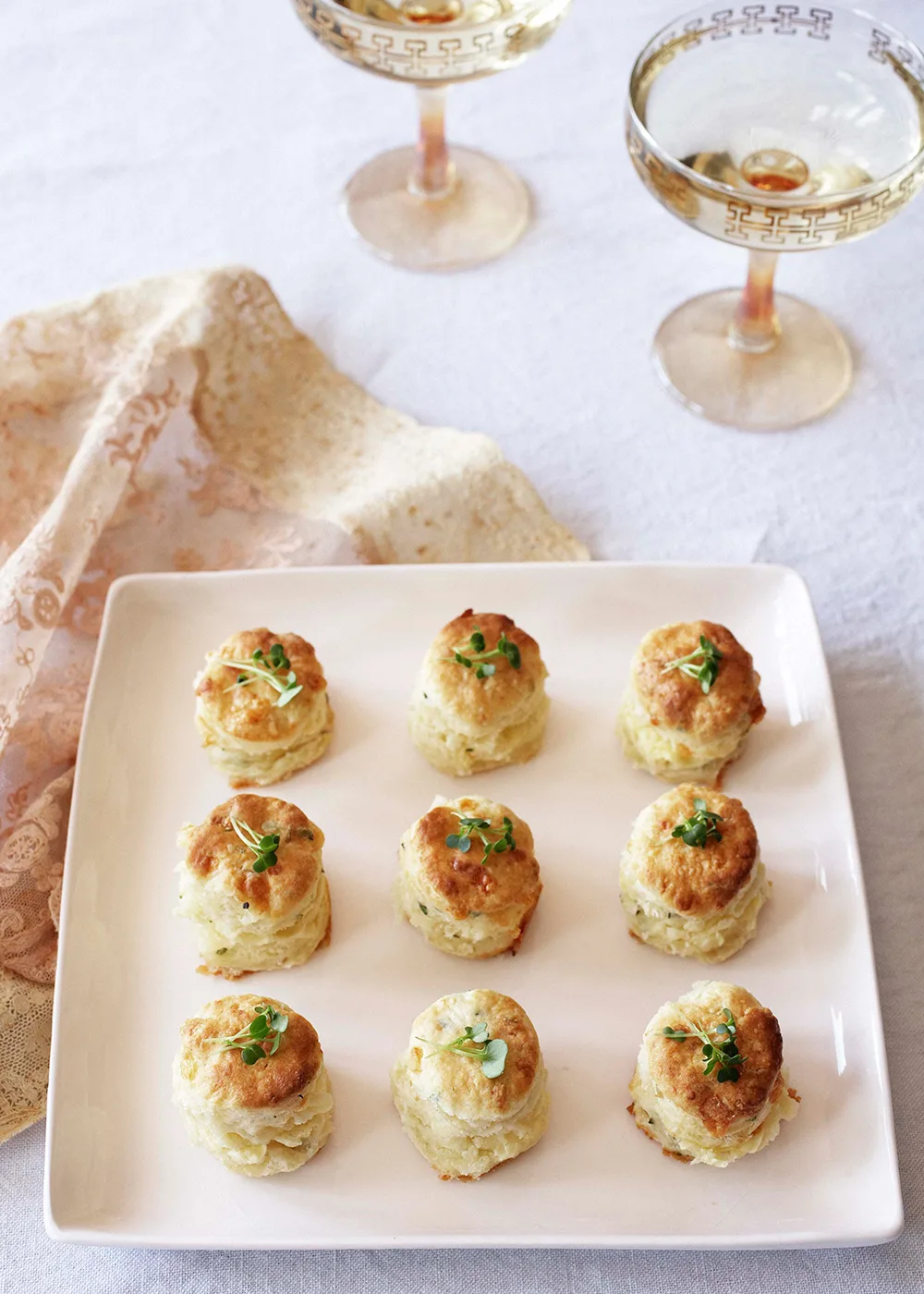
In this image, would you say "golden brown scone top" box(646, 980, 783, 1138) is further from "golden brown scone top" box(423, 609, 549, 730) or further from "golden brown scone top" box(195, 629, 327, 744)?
"golden brown scone top" box(195, 629, 327, 744)

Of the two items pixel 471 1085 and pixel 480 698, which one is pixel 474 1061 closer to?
pixel 471 1085

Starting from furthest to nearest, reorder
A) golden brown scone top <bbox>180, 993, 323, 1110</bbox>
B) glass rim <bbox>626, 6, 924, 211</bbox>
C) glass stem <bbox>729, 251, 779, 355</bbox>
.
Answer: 1. glass stem <bbox>729, 251, 779, 355</bbox>
2. glass rim <bbox>626, 6, 924, 211</bbox>
3. golden brown scone top <bbox>180, 993, 323, 1110</bbox>

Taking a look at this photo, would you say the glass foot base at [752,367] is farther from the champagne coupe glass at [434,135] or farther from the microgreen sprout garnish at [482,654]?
the microgreen sprout garnish at [482,654]

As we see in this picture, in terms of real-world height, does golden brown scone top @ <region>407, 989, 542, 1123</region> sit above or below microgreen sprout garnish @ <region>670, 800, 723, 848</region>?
below

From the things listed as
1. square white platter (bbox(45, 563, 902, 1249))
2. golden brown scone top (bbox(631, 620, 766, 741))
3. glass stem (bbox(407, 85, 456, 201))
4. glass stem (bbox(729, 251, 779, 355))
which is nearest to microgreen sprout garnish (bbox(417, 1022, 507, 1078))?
square white platter (bbox(45, 563, 902, 1249))

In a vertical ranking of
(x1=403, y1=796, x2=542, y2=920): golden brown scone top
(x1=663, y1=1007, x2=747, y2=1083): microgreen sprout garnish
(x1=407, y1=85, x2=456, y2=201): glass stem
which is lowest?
(x1=663, y1=1007, x2=747, y2=1083): microgreen sprout garnish

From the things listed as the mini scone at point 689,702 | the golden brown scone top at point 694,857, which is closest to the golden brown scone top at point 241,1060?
the golden brown scone top at point 694,857

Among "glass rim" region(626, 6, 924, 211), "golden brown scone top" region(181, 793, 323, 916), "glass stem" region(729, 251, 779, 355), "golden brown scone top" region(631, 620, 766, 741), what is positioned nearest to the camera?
"golden brown scone top" region(181, 793, 323, 916)

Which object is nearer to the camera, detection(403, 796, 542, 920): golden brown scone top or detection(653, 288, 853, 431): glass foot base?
detection(403, 796, 542, 920): golden brown scone top
